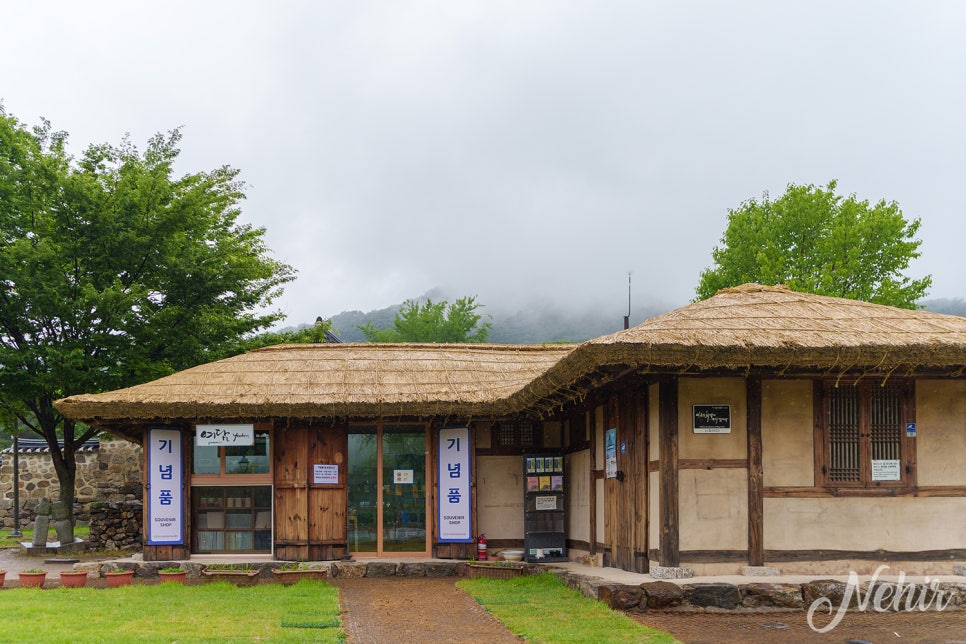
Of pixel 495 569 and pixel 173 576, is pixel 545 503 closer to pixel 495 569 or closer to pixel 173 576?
pixel 495 569

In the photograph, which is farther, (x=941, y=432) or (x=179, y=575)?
(x=179, y=575)

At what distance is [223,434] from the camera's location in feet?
45.8

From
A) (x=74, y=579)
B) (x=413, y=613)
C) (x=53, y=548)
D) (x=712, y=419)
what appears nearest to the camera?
(x=413, y=613)

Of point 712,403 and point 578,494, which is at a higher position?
point 712,403

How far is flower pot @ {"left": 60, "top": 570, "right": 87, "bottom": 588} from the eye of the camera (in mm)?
12172

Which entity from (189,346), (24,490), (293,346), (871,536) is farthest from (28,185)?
(871,536)

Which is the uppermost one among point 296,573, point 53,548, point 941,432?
point 941,432

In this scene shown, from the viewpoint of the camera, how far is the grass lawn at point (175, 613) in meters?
8.43

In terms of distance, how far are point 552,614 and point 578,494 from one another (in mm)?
4748

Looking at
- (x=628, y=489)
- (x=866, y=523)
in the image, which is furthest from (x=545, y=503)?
(x=866, y=523)

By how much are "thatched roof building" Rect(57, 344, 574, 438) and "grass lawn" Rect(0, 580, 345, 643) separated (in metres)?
2.38

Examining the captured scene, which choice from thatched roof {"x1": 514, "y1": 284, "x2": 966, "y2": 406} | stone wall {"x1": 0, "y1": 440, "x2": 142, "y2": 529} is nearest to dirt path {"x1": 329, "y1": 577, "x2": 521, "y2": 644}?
thatched roof {"x1": 514, "y1": 284, "x2": 966, "y2": 406}

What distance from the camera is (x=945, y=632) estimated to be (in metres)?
8.54

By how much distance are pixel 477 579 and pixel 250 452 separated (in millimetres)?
3885
